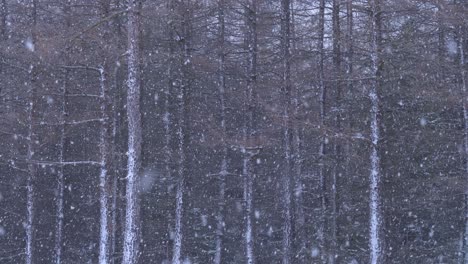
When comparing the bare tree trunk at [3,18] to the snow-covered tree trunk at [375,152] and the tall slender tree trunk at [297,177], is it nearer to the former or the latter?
the tall slender tree trunk at [297,177]

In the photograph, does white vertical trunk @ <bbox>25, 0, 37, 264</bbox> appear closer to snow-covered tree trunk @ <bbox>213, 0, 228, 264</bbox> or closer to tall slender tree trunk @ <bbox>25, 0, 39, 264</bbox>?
tall slender tree trunk @ <bbox>25, 0, 39, 264</bbox>

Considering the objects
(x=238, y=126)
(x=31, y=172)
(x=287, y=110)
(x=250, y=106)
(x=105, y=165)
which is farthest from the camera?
(x=238, y=126)

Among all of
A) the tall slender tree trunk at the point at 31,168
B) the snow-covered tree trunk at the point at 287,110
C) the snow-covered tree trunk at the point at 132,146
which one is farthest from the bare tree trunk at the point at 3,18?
the snow-covered tree trunk at the point at 287,110

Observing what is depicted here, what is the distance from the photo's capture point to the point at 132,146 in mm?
13633

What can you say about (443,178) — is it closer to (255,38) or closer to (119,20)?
(255,38)

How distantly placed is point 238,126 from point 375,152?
1008cm

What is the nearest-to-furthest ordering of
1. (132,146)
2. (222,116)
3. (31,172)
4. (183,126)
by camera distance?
(132,146) → (31,172) → (183,126) → (222,116)

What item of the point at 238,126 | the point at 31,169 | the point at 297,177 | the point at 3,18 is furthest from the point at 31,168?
the point at 297,177

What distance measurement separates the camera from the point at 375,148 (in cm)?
1411

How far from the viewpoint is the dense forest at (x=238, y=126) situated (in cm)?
1509

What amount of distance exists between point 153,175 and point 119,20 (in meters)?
7.36

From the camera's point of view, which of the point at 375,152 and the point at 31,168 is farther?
the point at 31,168

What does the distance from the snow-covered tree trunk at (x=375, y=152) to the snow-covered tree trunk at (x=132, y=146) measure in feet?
18.6

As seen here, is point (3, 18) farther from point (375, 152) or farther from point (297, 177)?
point (375, 152)
